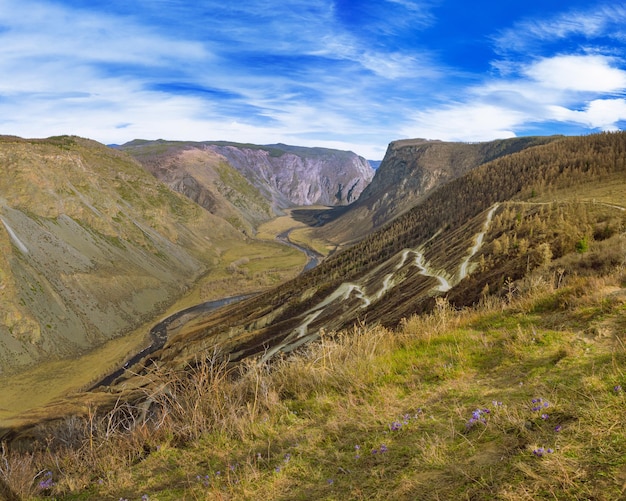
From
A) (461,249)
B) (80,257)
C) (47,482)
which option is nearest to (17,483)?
(47,482)

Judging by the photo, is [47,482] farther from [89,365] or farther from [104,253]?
[104,253]

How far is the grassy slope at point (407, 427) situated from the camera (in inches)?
148

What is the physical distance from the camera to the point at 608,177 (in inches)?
1999

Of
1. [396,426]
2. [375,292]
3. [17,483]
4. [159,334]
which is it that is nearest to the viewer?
[396,426]

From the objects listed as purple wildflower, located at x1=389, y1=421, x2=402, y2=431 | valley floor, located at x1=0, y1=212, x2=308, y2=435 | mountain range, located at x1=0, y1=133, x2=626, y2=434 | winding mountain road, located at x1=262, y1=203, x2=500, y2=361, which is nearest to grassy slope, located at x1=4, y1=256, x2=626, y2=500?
purple wildflower, located at x1=389, y1=421, x2=402, y2=431

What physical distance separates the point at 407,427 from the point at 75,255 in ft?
351

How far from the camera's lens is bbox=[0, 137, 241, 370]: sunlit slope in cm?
7306

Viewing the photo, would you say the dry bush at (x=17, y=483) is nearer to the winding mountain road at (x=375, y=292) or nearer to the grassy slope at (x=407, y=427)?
the grassy slope at (x=407, y=427)

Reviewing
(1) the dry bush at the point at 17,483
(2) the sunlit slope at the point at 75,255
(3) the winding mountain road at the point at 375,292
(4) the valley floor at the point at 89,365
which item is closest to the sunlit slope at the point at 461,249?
(3) the winding mountain road at the point at 375,292

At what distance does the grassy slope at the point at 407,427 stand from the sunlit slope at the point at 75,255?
255 ft

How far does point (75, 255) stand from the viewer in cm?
9388

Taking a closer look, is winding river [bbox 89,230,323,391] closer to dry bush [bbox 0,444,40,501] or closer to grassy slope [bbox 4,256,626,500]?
dry bush [bbox 0,444,40,501]

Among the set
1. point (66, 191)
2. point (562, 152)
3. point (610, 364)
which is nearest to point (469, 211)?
point (562, 152)

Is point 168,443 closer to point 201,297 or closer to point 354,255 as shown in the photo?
point 354,255
